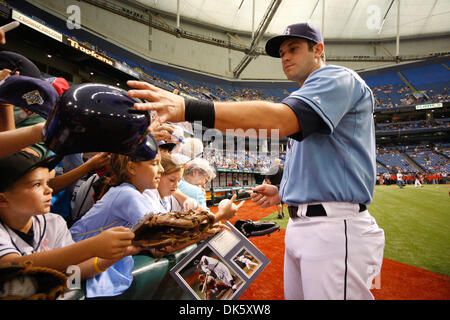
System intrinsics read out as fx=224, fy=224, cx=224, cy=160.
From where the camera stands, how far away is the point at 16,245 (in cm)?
94

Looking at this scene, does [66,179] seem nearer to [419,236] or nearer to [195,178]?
[195,178]

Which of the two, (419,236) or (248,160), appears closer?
(419,236)

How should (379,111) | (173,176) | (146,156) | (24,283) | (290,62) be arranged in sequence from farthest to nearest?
(379,111)
(173,176)
(290,62)
(146,156)
(24,283)

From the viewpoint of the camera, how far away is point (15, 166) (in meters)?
0.96

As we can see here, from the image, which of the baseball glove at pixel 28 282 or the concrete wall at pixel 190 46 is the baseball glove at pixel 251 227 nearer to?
the baseball glove at pixel 28 282

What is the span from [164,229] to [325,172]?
0.81m

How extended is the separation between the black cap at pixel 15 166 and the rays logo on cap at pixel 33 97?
240 millimetres

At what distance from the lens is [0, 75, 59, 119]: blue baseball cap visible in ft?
3.33

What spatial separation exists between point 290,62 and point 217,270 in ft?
4.23

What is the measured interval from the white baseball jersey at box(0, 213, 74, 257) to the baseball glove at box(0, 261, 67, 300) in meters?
0.19

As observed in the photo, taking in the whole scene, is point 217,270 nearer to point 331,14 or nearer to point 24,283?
point 24,283

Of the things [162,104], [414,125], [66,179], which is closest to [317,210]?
[162,104]

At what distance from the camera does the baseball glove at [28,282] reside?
2.27 feet
